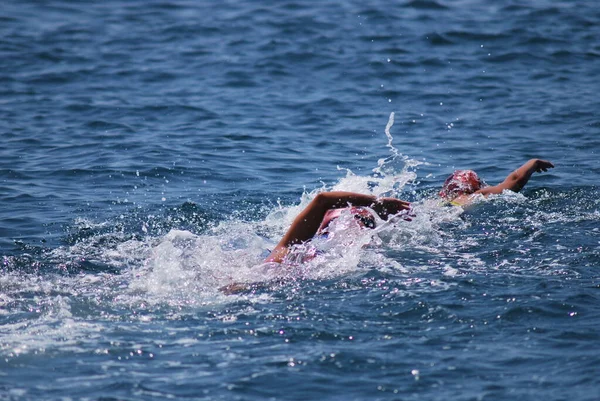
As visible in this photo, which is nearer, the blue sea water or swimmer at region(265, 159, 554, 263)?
the blue sea water

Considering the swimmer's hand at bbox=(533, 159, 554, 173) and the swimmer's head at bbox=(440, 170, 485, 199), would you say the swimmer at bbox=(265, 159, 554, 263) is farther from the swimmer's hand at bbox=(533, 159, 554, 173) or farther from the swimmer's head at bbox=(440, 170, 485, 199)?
the swimmer's hand at bbox=(533, 159, 554, 173)

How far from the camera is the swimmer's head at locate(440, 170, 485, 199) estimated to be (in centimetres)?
1084

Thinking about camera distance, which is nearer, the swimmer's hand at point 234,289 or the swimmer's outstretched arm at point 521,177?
the swimmer's hand at point 234,289

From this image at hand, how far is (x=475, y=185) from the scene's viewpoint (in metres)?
11.0

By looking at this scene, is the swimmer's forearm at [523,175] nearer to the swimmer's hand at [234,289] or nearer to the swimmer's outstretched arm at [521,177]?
the swimmer's outstretched arm at [521,177]

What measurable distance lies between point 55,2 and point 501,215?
62.6 ft

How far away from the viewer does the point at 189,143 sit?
14359 mm

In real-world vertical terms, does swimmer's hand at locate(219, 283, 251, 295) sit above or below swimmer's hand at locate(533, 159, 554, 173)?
below

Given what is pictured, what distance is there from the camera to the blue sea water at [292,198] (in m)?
6.36

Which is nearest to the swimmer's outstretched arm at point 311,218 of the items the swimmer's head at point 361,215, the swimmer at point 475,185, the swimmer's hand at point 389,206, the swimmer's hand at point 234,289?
the swimmer's hand at point 389,206

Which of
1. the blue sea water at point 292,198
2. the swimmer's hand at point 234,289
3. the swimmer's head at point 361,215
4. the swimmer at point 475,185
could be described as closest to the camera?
the blue sea water at point 292,198

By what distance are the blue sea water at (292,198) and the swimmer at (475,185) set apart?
221 mm

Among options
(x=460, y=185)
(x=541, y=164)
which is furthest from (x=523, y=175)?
(x=460, y=185)

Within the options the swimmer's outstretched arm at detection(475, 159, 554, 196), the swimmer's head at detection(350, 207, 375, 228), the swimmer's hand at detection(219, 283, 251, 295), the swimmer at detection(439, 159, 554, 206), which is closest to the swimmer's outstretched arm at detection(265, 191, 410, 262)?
the swimmer's head at detection(350, 207, 375, 228)
